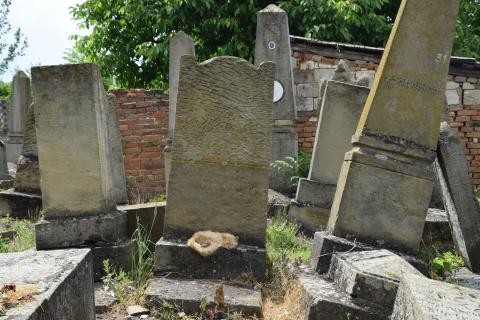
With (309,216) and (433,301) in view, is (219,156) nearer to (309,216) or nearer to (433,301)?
(433,301)

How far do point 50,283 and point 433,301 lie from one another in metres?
1.37

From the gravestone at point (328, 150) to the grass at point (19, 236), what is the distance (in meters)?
3.09

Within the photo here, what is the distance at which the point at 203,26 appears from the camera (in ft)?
41.7

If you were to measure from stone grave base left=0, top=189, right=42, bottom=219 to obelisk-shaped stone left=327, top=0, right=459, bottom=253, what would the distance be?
458 cm

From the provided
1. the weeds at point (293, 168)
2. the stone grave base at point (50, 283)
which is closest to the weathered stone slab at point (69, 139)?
the stone grave base at point (50, 283)

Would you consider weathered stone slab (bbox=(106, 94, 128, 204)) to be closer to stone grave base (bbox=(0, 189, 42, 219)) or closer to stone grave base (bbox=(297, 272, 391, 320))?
stone grave base (bbox=(0, 189, 42, 219))

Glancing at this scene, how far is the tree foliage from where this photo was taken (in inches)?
481

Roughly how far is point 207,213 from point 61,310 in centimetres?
206

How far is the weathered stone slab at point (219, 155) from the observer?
3.98 metres

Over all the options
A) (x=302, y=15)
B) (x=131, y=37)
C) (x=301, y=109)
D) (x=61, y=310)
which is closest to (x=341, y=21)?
(x=302, y=15)

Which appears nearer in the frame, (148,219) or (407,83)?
(407,83)

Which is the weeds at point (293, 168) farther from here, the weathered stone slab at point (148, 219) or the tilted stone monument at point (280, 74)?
the weathered stone slab at point (148, 219)

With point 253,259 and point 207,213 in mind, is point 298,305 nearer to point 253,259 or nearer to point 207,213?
point 253,259

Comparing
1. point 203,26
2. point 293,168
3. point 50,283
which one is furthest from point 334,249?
point 203,26
